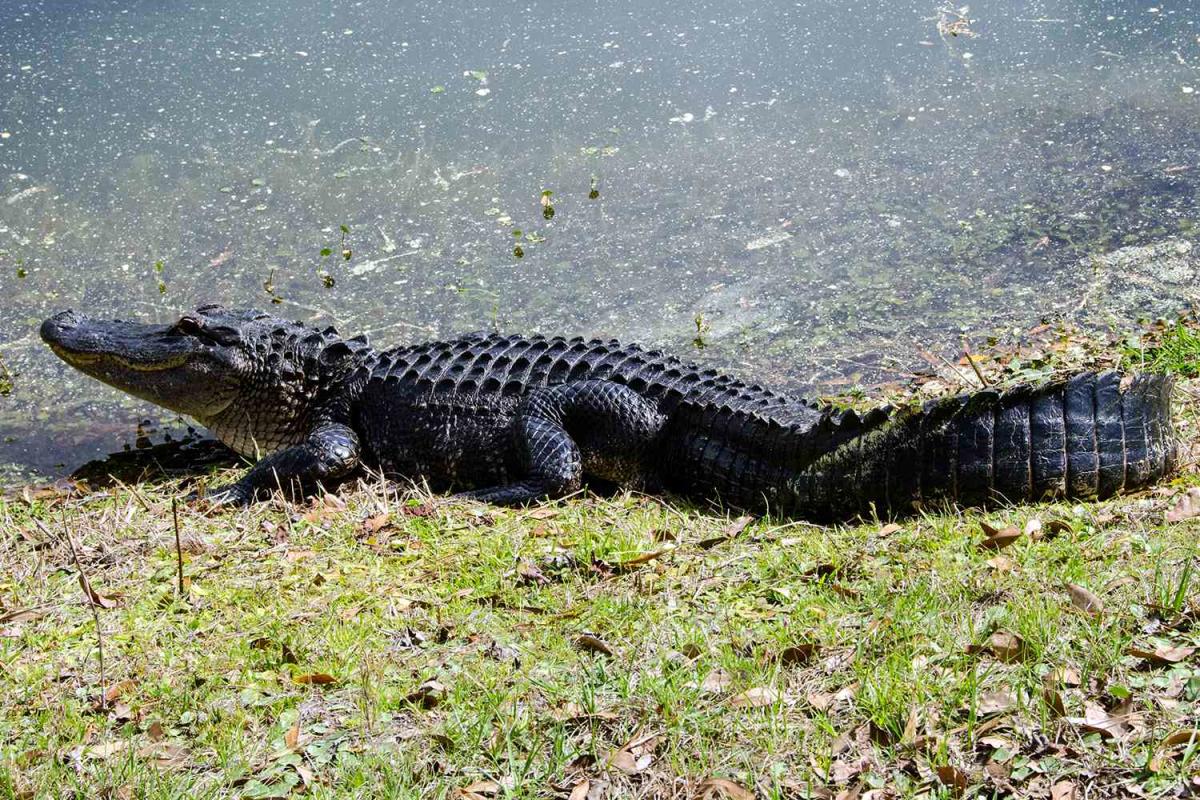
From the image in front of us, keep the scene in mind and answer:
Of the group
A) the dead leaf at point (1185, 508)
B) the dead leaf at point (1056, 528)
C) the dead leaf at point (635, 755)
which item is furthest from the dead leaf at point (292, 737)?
the dead leaf at point (1185, 508)

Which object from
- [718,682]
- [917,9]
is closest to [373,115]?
[917,9]

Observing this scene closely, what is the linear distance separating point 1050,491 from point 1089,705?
1.42 m

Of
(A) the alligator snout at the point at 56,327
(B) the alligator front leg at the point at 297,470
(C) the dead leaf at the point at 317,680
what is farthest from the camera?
(A) the alligator snout at the point at 56,327

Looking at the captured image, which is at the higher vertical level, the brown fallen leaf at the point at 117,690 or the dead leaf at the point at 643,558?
the brown fallen leaf at the point at 117,690

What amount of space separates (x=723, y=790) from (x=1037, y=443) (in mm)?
2019

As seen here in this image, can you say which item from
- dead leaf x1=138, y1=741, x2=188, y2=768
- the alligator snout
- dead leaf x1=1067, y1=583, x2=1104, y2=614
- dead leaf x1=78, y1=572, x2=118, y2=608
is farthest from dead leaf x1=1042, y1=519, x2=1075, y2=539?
the alligator snout

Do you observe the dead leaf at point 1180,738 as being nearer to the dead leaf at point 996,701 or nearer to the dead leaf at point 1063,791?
the dead leaf at point 1063,791

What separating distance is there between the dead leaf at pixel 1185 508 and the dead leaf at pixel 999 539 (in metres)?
0.49

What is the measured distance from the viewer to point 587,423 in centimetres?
538

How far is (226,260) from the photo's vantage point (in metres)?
7.94

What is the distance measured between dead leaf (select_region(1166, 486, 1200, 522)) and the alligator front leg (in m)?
3.56

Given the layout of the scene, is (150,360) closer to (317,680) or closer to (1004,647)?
(317,680)

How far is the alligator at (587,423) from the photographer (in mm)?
4324

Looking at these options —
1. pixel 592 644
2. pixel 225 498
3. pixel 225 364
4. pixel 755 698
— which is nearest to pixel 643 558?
pixel 592 644
